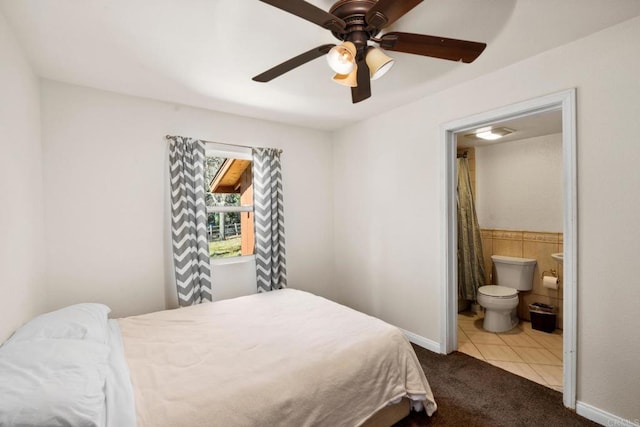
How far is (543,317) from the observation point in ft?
10.8

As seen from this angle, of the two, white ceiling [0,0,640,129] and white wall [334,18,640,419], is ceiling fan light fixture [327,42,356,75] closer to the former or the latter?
white ceiling [0,0,640,129]

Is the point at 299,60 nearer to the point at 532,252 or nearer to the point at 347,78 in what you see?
the point at 347,78

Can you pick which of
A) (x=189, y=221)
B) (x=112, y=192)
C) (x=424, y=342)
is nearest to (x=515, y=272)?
(x=424, y=342)

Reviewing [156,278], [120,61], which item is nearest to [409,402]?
[156,278]

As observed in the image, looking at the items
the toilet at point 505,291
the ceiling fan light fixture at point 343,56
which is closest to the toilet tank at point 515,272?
the toilet at point 505,291

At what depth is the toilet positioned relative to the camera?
10.7ft

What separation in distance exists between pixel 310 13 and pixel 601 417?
2775 millimetres

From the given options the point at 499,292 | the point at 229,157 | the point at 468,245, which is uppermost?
the point at 229,157

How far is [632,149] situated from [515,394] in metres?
1.77

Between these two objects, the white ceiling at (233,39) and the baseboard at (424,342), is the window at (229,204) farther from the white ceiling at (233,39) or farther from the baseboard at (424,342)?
the baseboard at (424,342)

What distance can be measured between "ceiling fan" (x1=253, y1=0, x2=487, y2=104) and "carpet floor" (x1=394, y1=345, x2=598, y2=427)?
6.99 ft

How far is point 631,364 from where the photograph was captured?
5.72ft

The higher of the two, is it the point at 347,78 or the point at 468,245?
the point at 347,78

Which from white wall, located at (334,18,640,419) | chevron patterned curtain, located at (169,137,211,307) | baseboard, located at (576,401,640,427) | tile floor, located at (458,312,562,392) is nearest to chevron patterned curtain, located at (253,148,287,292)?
chevron patterned curtain, located at (169,137,211,307)
